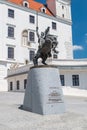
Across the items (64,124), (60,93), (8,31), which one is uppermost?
(8,31)

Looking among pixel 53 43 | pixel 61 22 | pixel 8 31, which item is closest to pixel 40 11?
pixel 61 22

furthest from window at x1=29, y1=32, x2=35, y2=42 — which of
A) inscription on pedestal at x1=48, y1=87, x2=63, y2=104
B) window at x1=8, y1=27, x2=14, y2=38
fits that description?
inscription on pedestal at x1=48, y1=87, x2=63, y2=104

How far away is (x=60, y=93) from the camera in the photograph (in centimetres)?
1310

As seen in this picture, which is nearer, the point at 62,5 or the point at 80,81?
the point at 80,81

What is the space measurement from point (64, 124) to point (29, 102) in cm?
317

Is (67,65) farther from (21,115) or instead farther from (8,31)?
(21,115)

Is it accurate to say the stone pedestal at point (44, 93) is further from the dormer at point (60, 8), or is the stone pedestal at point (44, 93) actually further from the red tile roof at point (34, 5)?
the dormer at point (60, 8)

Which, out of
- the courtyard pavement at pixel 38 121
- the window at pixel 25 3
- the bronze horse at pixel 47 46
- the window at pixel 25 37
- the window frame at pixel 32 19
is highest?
the window at pixel 25 3

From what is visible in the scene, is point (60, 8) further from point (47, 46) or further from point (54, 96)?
point (54, 96)

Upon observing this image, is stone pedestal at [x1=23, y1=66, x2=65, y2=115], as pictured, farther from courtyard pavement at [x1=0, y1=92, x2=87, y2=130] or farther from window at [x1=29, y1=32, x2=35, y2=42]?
window at [x1=29, y1=32, x2=35, y2=42]

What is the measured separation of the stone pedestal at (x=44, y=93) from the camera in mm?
12508

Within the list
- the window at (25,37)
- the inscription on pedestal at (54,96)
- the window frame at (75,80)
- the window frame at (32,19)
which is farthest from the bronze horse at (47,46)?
the window frame at (32,19)

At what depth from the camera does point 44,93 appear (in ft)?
41.3

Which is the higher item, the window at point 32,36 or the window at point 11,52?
the window at point 32,36
